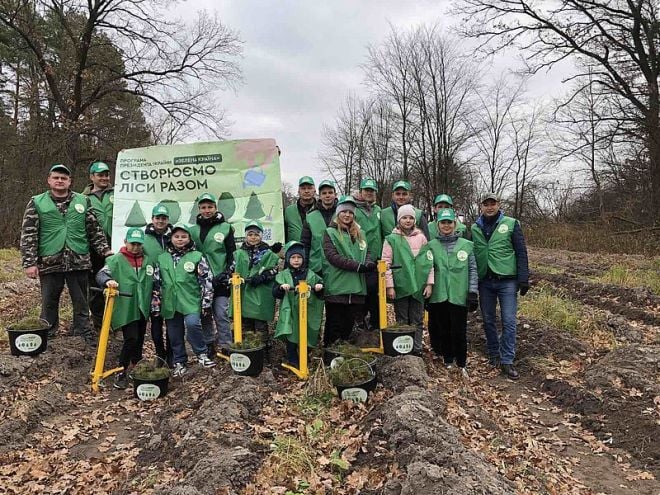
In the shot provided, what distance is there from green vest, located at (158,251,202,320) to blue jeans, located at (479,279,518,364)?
374 cm

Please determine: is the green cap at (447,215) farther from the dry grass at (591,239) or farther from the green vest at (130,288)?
the dry grass at (591,239)

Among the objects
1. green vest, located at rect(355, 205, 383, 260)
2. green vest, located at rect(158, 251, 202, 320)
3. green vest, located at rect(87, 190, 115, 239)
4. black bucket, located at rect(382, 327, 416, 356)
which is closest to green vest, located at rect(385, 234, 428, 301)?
green vest, located at rect(355, 205, 383, 260)

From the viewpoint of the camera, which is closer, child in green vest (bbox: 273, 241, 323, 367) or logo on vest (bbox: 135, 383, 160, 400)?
logo on vest (bbox: 135, 383, 160, 400)

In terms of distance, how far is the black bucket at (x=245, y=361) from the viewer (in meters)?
5.62

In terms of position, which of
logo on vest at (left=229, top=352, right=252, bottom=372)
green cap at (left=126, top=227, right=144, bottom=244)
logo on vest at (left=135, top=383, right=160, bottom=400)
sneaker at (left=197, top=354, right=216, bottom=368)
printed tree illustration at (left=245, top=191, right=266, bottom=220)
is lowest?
logo on vest at (left=135, top=383, right=160, bottom=400)

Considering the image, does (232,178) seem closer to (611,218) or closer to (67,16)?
(67,16)

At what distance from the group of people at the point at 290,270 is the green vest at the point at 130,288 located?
0.01 m

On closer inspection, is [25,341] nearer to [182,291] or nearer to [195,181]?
[182,291]

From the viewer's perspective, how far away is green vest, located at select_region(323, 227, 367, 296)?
243 inches

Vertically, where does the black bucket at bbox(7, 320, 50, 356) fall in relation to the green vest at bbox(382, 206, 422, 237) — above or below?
below

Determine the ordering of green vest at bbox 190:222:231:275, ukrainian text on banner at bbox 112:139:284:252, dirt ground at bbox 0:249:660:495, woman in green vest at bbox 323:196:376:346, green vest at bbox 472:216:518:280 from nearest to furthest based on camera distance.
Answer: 1. dirt ground at bbox 0:249:660:495
2. woman in green vest at bbox 323:196:376:346
3. green vest at bbox 472:216:518:280
4. green vest at bbox 190:222:231:275
5. ukrainian text on banner at bbox 112:139:284:252

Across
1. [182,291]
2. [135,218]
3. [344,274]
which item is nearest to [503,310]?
[344,274]

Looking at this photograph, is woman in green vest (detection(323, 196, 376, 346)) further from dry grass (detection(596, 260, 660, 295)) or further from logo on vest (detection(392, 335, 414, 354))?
dry grass (detection(596, 260, 660, 295))

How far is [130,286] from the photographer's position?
621 centimetres
